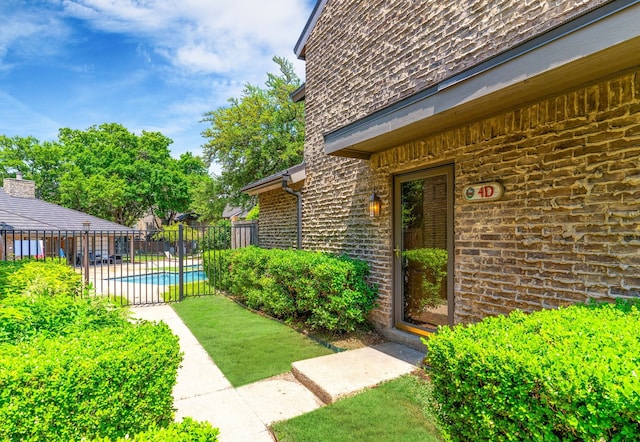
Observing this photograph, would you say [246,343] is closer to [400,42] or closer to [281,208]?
[281,208]

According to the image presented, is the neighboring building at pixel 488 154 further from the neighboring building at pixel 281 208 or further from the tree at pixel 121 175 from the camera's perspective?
Result: the tree at pixel 121 175

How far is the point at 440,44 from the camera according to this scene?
4.69m

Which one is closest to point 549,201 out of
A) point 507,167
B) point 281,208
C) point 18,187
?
point 507,167

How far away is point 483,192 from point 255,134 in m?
16.6

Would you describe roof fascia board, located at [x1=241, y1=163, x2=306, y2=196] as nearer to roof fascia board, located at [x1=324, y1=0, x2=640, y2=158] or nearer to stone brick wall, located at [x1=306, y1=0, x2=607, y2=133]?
stone brick wall, located at [x1=306, y1=0, x2=607, y2=133]

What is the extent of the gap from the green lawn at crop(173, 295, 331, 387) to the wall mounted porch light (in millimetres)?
2355

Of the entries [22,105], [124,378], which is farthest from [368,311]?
[22,105]

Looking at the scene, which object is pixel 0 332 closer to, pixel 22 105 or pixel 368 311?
pixel 368 311

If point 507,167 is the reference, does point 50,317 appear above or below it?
below

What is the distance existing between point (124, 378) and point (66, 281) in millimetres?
3492

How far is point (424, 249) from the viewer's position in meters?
5.06

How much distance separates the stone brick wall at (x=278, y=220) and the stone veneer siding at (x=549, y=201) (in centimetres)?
454

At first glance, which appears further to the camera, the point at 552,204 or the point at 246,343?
the point at 246,343

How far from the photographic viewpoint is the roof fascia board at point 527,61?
2.26 metres
